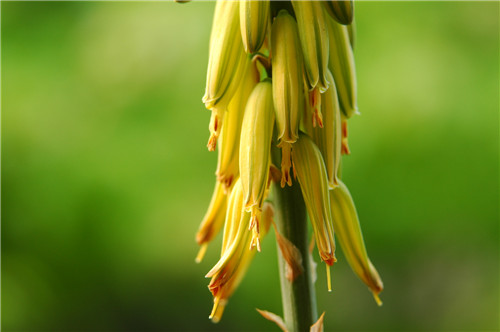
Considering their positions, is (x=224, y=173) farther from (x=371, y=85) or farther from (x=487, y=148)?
(x=487, y=148)

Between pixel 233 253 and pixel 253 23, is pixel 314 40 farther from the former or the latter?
pixel 233 253

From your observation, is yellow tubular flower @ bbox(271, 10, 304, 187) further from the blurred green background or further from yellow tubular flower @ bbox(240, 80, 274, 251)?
the blurred green background

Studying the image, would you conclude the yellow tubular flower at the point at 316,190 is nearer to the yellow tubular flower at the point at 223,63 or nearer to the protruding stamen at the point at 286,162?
the protruding stamen at the point at 286,162

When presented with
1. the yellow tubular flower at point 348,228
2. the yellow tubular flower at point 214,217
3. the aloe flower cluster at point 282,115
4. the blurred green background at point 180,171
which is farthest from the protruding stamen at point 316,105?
the blurred green background at point 180,171

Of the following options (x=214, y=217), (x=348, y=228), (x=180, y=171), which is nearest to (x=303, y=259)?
(x=348, y=228)

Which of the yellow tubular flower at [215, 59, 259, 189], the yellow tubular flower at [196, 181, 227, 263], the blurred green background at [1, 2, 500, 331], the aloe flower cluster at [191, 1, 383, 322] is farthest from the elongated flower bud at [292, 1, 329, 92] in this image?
the blurred green background at [1, 2, 500, 331]
